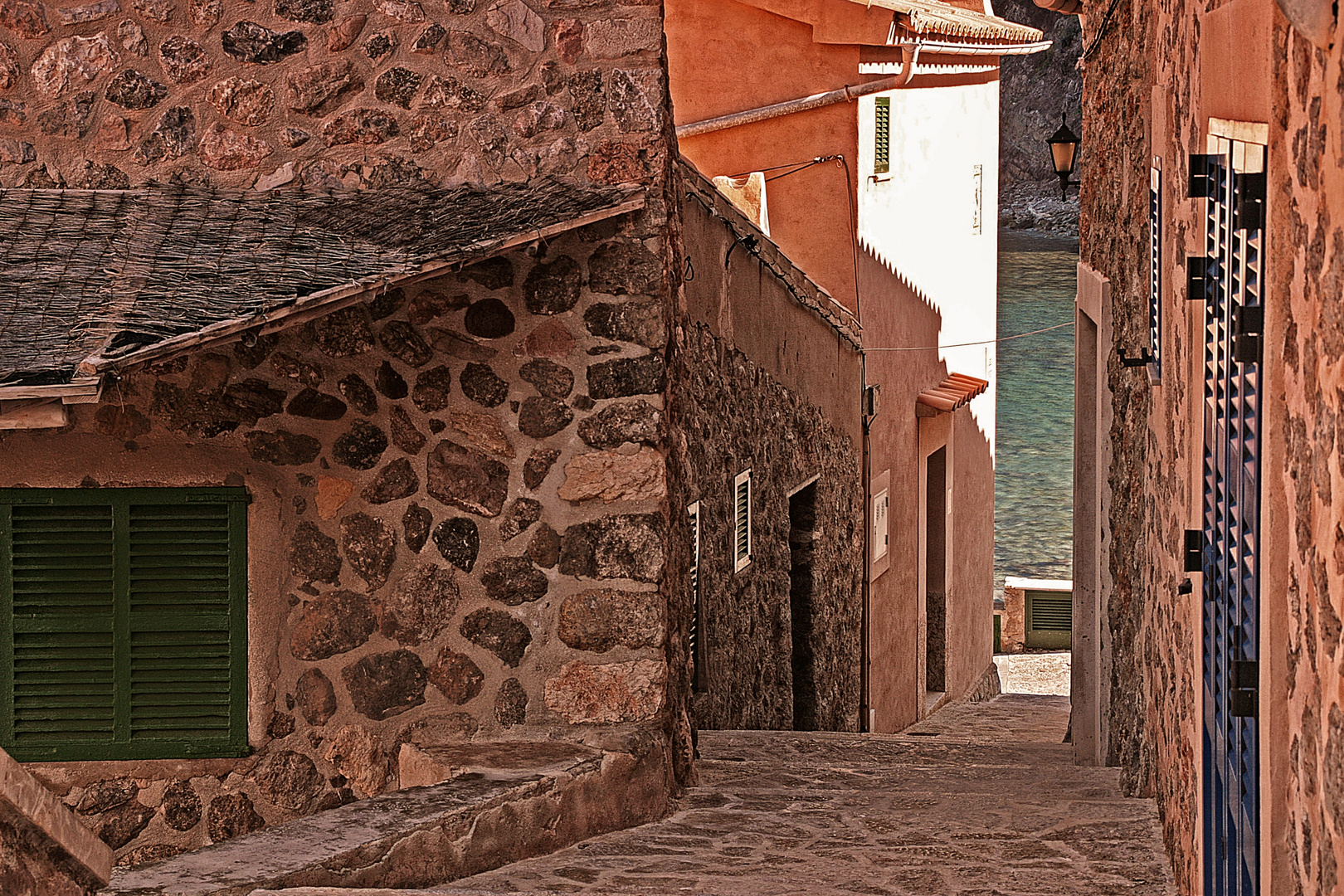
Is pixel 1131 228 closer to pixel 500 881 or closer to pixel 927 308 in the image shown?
pixel 500 881

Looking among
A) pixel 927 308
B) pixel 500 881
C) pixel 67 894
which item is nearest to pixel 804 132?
pixel 927 308

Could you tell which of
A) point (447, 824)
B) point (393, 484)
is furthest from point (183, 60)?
point (447, 824)

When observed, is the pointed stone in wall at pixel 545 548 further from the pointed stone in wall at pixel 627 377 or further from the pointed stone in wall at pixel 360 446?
the pointed stone in wall at pixel 360 446

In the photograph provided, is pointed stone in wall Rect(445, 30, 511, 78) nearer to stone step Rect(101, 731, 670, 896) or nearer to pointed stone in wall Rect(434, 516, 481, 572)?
pointed stone in wall Rect(434, 516, 481, 572)

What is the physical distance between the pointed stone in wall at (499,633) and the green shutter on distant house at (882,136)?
28.4ft

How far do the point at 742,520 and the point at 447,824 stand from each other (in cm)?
468

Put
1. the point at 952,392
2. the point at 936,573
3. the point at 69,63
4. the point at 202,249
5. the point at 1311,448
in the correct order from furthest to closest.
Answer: the point at 936,573
the point at 952,392
the point at 69,63
the point at 202,249
the point at 1311,448

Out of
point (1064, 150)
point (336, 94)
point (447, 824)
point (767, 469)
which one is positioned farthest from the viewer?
point (1064, 150)

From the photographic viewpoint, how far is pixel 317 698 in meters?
5.81

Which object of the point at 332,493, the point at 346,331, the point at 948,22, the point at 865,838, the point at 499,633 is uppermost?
the point at 948,22

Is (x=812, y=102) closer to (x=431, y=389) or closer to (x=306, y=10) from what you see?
(x=306, y=10)

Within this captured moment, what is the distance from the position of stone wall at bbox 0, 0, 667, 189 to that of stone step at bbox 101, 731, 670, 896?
214 cm

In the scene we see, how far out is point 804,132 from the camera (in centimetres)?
1320

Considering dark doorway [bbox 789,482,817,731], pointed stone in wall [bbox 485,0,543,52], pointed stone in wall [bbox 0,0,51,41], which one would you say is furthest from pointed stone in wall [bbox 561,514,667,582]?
dark doorway [bbox 789,482,817,731]
